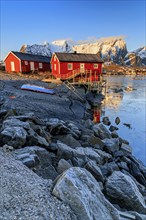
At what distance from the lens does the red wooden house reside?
3359 cm

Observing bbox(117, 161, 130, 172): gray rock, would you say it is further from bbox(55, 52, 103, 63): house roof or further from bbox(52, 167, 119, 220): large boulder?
bbox(55, 52, 103, 63): house roof

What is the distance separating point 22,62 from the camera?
33.6 meters

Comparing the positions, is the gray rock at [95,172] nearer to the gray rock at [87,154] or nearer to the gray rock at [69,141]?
the gray rock at [87,154]

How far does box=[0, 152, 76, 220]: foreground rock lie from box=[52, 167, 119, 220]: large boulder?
0.13 meters

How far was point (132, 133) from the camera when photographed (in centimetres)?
1287

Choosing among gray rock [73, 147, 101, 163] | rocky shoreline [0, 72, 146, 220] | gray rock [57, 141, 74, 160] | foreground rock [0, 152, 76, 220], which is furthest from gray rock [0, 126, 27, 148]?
gray rock [73, 147, 101, 163]

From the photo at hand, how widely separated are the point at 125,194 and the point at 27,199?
2567mm

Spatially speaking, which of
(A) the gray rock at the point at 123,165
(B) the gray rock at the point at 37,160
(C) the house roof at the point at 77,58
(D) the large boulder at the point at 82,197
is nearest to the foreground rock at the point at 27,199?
(D) the large boulder at the point at 82,197

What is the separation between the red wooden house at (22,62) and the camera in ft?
110

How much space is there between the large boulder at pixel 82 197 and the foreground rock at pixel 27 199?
125 mm

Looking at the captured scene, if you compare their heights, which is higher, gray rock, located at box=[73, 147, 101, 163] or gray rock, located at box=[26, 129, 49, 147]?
gray rock, located at box=[26, 129, 49, 147]

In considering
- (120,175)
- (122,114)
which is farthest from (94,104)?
(120,175)

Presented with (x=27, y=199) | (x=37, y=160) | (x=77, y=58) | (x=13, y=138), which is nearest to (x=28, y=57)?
(x=77, y=58)

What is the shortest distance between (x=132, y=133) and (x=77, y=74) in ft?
52.1
